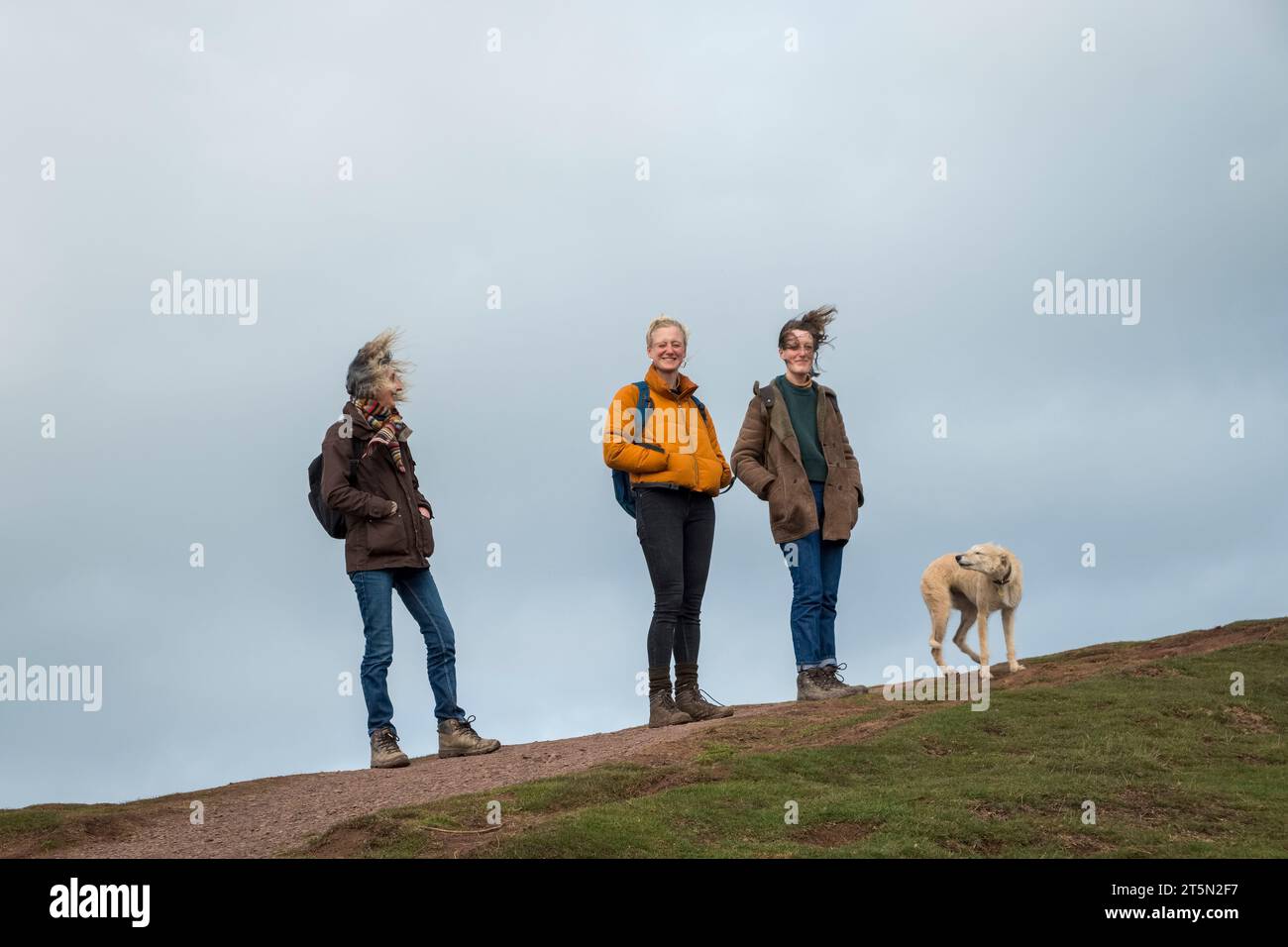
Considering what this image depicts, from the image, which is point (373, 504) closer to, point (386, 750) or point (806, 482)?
→ point (386, 750)

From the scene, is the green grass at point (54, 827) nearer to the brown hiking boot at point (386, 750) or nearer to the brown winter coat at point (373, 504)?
the brown hiking boot at point (386, 750)

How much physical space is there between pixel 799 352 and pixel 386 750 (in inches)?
224

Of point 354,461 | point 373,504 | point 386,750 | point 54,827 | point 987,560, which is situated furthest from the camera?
point 987,560

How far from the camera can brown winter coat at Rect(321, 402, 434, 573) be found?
41.1ft

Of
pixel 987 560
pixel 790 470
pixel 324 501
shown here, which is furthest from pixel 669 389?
pixel 987 560

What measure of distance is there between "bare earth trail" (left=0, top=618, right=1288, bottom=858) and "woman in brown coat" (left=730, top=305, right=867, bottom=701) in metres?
0.65

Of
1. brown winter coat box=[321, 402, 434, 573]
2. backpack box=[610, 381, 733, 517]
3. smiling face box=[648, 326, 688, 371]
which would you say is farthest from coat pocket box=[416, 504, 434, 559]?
smiling face box=[648, 326, 688, 371]

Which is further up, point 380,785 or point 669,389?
point 669,389

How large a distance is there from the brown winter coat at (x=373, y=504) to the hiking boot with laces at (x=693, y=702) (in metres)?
2.79

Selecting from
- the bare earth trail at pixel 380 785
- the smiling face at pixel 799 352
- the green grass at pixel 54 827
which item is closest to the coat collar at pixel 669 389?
the smiling face at pixel 799 352

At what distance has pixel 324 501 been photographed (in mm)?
12742

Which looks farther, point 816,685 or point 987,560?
point 987,560
